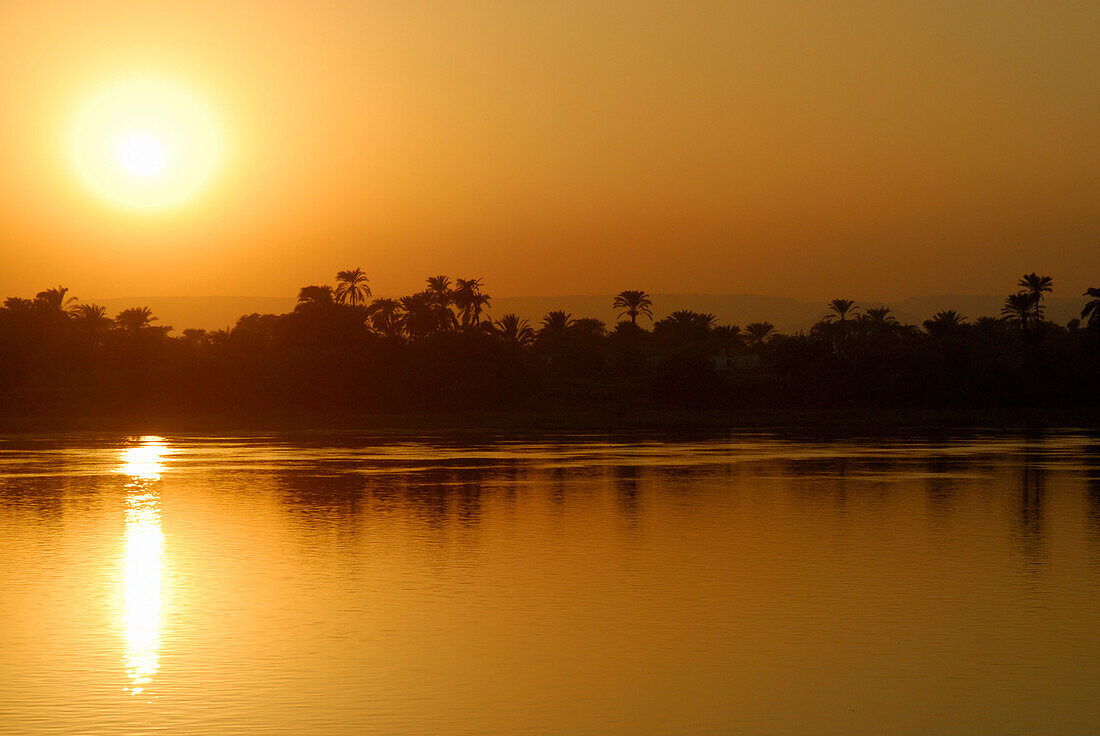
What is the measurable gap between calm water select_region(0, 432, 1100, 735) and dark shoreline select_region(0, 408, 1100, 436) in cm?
4332

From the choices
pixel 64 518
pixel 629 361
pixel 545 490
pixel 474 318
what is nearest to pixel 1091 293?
pixel 629 361

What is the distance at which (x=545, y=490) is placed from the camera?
3794 centimetres

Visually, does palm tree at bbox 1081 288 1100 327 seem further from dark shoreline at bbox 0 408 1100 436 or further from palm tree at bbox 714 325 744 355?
palm tree at bbox 714 325 744 355

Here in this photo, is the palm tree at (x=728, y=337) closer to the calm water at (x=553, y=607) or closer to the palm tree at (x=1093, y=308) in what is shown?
the palm tree at (x=1093, y=308)

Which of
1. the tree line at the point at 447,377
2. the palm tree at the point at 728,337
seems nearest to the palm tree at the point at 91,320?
the tree line at the point at 447,377

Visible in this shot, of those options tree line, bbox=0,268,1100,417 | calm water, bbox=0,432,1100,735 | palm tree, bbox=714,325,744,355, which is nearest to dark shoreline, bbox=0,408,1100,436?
tree line, bbox=0,268,1100,417

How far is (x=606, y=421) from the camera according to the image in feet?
306

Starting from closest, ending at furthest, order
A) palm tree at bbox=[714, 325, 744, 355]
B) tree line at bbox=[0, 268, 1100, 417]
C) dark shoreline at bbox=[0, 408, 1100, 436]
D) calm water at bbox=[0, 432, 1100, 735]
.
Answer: calm water at bbox=[0, 432, 1100, 735] → dark shoreline at bbox=[0, 408, 1100, 436] → tree line at bbox=[0, 268, 1100, 417] → palm tree at bbox=[714, 325, 744, 355]

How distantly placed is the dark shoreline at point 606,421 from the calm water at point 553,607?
43.3 metres

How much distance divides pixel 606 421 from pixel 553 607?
7361cm

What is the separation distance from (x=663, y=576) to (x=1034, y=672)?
7846 millimetres

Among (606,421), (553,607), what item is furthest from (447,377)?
(553,607)

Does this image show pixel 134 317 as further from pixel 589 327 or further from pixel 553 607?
pixel 553 607

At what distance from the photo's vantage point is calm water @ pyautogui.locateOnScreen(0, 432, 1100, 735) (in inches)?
556
